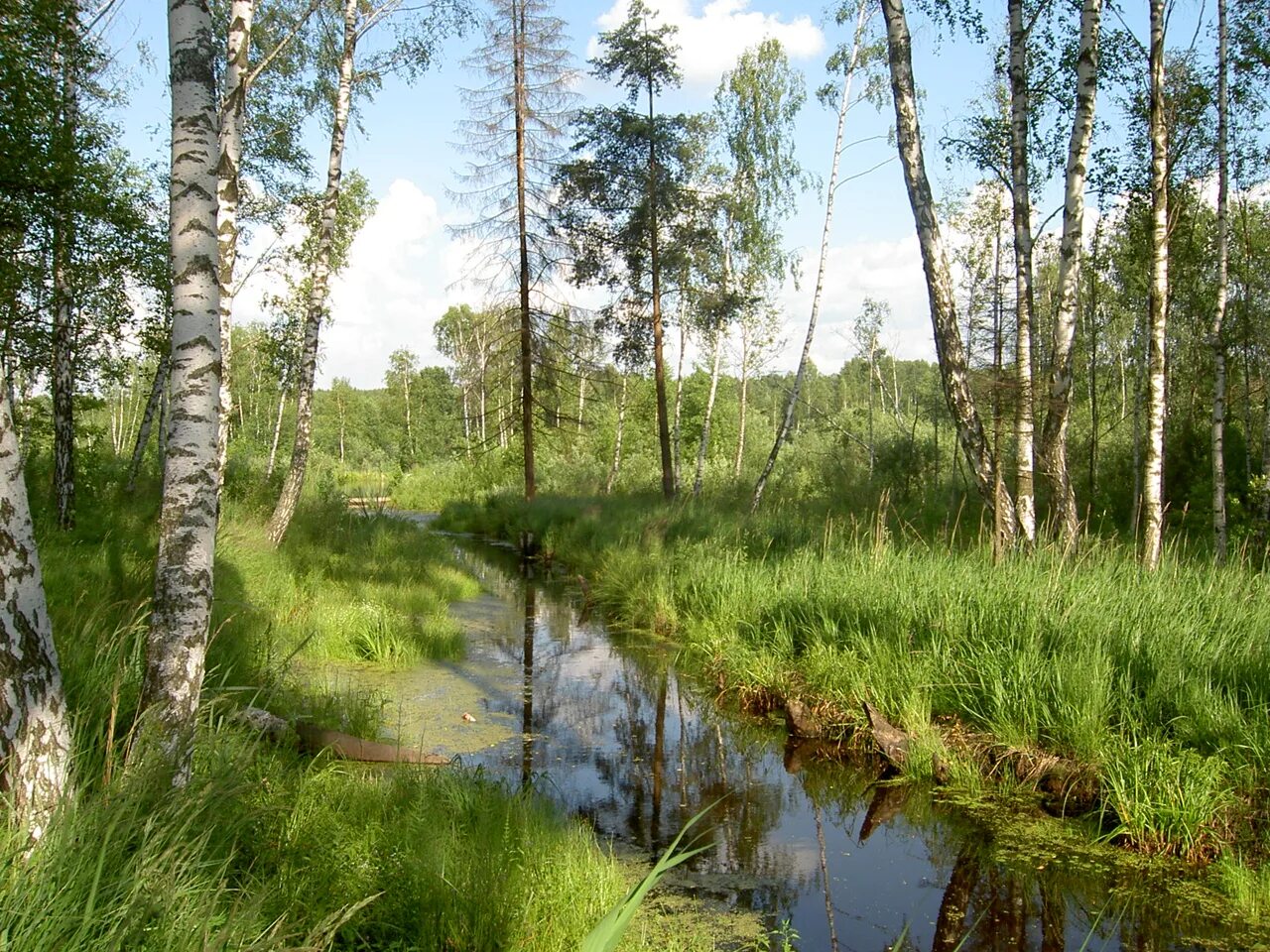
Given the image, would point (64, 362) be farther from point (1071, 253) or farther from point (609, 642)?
point (1071, 253)

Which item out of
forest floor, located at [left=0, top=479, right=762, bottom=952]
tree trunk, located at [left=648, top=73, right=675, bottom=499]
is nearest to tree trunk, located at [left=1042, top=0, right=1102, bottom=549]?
forest floor, located at [left=0, top=479, right=762, bottom=952]

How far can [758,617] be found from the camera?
8.26 meters

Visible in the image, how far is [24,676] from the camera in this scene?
250cm

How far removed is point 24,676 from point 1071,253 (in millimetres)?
9085

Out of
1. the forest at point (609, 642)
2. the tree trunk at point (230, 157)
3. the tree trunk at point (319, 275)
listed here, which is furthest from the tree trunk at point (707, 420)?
the tree trunk at point (230, 157)

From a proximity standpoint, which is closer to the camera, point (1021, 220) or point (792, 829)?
point (792, 829)

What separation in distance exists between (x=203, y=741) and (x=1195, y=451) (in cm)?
2011

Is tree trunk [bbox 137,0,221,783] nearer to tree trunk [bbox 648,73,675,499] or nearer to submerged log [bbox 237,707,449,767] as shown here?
submerged log [bbox 237,707,449,767]

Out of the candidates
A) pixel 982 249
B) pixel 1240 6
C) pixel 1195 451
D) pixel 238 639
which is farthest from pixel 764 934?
pixel 982 249

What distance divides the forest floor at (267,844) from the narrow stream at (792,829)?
0.68 m

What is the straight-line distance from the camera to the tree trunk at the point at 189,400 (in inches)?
127

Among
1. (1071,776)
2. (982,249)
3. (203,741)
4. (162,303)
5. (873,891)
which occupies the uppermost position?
(982,249)

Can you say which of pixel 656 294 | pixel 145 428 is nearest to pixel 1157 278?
pixel 656 294

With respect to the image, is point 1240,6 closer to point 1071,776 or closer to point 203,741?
point 1071,776
